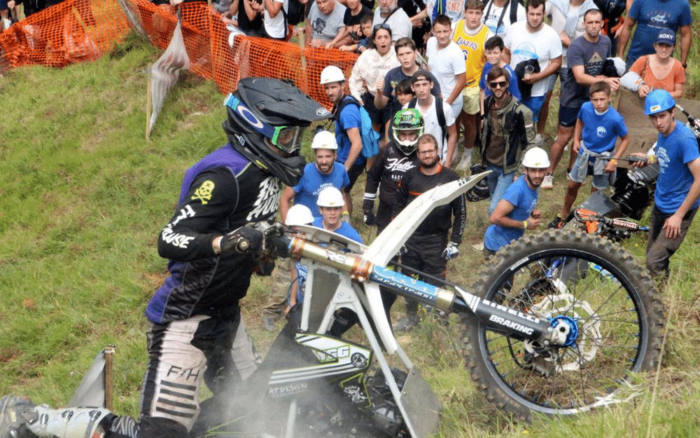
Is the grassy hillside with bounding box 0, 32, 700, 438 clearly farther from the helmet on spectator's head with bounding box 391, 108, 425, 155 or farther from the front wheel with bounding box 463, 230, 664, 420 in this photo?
the helmet on spectator's head with bounding box 391, 108, 425, 155

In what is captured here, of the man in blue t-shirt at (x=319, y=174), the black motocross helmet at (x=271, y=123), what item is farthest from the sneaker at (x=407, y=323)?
the black motocross helmet at (x=271, y=123)

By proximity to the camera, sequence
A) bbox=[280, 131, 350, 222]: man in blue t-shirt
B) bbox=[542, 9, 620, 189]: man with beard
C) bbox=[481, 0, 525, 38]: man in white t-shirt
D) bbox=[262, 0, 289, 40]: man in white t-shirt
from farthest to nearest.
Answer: bbox=[262, 0, 289, 40]: man in white t-shirt < bbox=[481, 0, 525, 38]: man in white t-shirt < bbox=[542, 9, 620, 189]: man with beard < bbox=[280, 131, 350, 222]: man in blue t-shirt

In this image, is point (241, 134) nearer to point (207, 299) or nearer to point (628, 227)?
point (207, 299)

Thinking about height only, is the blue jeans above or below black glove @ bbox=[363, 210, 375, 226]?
above

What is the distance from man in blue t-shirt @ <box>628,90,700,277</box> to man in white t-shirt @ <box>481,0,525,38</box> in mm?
3698

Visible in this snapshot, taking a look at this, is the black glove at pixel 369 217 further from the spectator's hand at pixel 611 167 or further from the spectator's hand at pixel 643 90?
the spectator's hand at pixel 643 90

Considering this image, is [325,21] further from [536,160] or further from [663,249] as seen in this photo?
[663,249]

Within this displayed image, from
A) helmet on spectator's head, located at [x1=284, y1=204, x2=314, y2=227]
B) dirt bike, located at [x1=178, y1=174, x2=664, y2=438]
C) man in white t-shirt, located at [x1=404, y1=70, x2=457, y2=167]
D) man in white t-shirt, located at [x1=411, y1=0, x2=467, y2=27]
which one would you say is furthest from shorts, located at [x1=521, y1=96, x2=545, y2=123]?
dirt bike, located at [x1=178, y1=174, x2=664, y2=438]

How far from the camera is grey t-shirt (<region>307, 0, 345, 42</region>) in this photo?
12.2m

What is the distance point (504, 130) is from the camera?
9.11 metres

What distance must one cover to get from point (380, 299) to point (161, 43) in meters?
12.0

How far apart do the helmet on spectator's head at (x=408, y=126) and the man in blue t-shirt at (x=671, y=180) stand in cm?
222

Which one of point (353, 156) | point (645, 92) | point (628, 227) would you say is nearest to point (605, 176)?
point (645, 92)

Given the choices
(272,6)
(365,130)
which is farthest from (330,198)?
(272,6)
